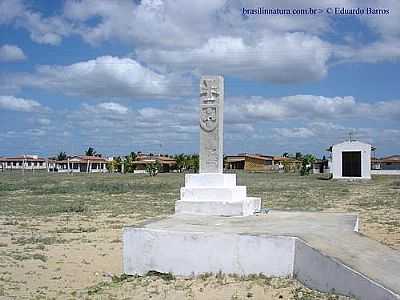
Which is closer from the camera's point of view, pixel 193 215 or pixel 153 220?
pixel 153 220

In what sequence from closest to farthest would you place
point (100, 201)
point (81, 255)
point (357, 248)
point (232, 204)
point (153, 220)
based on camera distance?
point (357, 248) < point (153, 220) < point (232, 204) < point (81, 255) < point (100, 201)

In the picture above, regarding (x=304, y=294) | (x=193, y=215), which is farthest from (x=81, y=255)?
(x=304, y=294)

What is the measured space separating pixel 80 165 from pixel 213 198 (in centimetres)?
9980

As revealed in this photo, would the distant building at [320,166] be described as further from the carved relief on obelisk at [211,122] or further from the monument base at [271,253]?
the monument base at [271,253]

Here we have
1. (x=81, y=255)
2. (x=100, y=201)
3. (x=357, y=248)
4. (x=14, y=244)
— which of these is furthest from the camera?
(x=100, y=201)

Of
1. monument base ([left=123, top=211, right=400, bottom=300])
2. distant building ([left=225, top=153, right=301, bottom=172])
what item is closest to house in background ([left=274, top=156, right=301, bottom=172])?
distant building ([left=225, top=153, right=301, bottom=172])

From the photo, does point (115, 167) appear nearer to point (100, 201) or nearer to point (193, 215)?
point (100, 201)

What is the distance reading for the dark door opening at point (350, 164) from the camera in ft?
161

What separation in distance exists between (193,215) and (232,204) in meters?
0.70

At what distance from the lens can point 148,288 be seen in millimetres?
7180

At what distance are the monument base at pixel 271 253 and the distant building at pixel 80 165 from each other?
95.1m

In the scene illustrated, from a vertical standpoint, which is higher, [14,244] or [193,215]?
[193,215]

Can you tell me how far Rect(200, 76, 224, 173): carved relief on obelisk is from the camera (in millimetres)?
10133

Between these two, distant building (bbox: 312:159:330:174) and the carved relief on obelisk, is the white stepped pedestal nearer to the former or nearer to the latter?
the carved relief on obelisk
